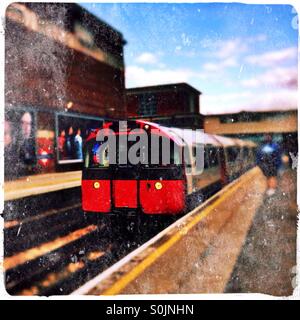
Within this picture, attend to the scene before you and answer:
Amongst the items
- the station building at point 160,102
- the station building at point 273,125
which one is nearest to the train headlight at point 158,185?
the station building at point 160,102

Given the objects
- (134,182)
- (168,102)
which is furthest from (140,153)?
(168,102)

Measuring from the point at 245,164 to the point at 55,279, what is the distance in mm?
3459

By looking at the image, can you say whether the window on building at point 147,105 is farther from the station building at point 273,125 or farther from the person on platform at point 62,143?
the person on platform at point 62,143

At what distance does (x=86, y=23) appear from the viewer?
3.96 metres

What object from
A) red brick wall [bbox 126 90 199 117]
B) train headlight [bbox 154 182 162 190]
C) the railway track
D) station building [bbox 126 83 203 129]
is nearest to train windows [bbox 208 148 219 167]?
station building [bbox 126 83 203 129]

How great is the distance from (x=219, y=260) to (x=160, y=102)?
12.3 ft

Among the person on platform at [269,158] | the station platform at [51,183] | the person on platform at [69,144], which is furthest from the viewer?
the person on platform at [69,144]

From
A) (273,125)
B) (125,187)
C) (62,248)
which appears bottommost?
(62,248)

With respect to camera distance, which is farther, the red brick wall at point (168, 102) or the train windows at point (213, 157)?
the train windows at point (213, 157)

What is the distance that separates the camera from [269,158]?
427cm

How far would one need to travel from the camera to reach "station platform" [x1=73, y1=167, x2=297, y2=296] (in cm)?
336

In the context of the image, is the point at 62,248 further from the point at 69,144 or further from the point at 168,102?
the point at 69,144

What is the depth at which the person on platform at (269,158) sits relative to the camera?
163 inches

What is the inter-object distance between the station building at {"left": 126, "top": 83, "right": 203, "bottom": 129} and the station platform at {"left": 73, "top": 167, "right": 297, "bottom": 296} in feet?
6.94
